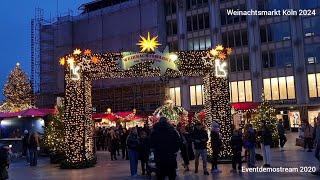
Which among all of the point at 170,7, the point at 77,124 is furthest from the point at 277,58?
the point at 77,124

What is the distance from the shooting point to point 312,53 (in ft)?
167

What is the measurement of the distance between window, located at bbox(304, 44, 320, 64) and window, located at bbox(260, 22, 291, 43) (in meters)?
2.65

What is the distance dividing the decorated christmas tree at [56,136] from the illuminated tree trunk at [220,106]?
7383 mm

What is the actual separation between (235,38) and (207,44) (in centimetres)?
396

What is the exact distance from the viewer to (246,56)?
55094 millimetres

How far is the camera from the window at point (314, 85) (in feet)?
164

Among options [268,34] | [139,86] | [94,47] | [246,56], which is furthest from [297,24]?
[94,47]

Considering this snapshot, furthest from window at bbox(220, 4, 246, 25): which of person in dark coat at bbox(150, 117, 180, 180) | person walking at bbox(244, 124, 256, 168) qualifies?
person in dark coat at bbox(150, 117, 180, 180)

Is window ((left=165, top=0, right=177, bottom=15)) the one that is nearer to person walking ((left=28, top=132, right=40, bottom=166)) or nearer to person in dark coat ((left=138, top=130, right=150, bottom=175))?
person walking ((left=28, top=132, right=40, bottom=166))

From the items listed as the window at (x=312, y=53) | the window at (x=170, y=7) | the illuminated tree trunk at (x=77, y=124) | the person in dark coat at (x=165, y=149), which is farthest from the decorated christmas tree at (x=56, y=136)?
the window at (x=170, y=7)

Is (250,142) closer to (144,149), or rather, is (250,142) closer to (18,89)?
(144,149)

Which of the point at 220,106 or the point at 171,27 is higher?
the point at 171,27

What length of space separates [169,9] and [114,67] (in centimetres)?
4363

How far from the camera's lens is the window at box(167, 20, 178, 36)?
6078cm
